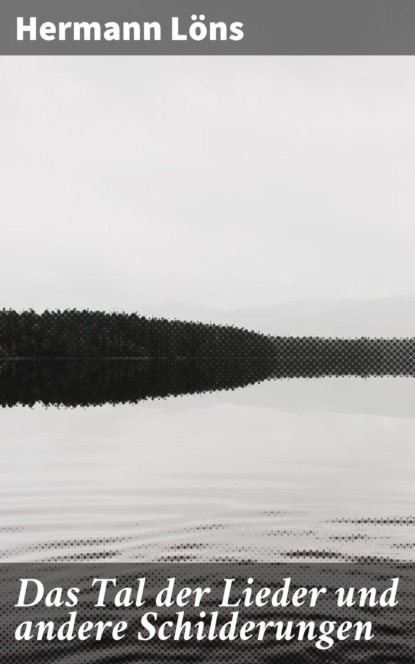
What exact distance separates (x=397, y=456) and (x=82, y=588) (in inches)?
580

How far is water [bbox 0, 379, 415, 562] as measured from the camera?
41.2ft

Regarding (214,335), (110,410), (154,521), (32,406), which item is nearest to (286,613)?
(154,521)

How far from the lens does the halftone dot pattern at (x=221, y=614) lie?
8.14 m

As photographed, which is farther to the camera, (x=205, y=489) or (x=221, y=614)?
(x=205, y=489)

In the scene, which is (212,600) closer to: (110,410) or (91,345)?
(110,410)

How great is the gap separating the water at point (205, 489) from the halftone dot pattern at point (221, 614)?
3.11 ft

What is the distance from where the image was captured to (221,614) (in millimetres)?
9000

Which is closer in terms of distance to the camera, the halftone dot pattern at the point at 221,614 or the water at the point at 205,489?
the halftone dot pattern at the point at 221,614

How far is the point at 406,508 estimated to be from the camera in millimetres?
15828

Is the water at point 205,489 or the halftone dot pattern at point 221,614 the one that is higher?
the halftone dot pattern at point 221,614

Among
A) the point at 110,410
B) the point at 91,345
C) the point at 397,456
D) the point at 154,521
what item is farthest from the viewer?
the point at 91,345

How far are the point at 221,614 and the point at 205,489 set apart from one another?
28.5 ft

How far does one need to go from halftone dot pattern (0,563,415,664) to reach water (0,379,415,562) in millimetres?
949

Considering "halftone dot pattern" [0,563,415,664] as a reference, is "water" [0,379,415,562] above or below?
below
